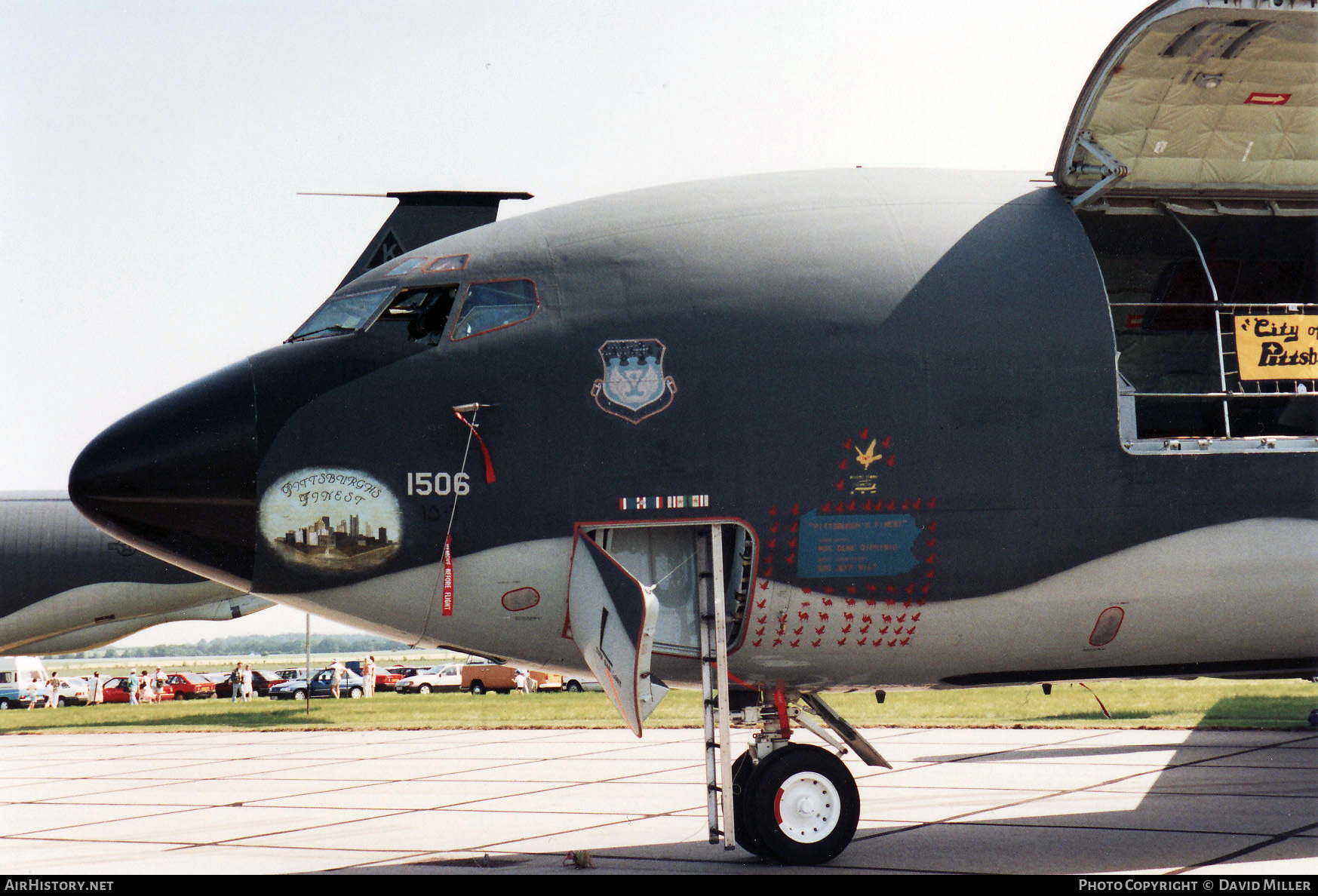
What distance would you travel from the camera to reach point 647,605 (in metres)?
9.05

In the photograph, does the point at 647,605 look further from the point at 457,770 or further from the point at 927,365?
the point at 457,770

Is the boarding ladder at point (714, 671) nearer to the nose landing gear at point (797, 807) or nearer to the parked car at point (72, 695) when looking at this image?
the nose landing gear at point (797, 807)

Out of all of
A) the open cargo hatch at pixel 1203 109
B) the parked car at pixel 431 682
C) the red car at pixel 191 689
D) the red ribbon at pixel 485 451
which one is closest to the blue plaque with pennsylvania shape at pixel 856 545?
the red ribbon at pixel 485 451

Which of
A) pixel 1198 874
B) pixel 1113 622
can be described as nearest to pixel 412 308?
pixel 1113 622

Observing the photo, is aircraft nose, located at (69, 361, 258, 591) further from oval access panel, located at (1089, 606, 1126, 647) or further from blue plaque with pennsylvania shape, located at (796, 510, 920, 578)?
oval access panel, located at (1089, 606, 1126, 647)

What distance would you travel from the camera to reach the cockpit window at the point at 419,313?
10.1 m

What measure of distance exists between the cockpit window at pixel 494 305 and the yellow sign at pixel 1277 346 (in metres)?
6.23

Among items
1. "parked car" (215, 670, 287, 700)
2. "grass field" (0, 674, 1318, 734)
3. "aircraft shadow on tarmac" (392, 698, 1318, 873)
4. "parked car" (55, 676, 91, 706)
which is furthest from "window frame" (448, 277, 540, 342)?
"parked car" (55, 676, 91, 706)

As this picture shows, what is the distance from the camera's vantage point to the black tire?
9.63m

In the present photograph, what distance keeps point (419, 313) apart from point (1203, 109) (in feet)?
23.3

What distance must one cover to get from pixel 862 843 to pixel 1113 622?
Answer: 308 cm

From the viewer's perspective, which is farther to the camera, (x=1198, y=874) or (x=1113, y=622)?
(x=1113, y=622)
